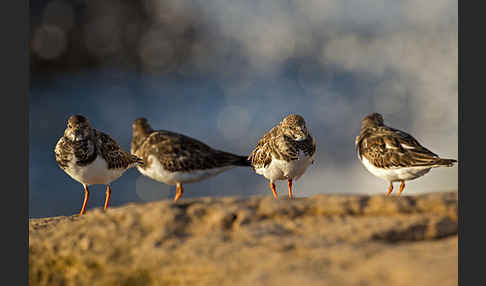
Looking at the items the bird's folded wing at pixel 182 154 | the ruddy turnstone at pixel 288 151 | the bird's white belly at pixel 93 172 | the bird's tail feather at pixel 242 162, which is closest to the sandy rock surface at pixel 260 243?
the bird's white belly at pixel 93 172

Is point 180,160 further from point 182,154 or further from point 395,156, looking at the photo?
point 395,156

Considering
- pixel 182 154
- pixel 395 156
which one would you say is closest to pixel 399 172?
pixel 395 156

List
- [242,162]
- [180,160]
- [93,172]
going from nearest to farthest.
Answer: [93,172] < [180,160] < [242,162]

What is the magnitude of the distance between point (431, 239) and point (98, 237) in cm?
402

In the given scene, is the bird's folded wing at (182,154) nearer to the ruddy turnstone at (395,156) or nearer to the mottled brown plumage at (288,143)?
the mottled brown plumage at (288,143)

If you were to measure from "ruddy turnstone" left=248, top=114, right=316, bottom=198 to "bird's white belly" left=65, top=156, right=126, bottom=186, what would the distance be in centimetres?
288

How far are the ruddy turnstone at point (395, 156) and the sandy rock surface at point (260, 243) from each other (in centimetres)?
232

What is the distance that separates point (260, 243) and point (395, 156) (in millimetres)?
4567

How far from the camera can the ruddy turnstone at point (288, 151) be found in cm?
888

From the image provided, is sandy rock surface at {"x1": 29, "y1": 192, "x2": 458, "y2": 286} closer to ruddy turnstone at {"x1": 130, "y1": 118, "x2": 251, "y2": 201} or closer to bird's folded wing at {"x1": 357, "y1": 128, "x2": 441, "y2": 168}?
bird's folded wing at {"x1": 357, "y1": 128, "x2": 441, "y2": 168}

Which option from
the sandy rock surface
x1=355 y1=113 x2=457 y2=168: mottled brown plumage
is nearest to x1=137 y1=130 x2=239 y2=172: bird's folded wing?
x1=355 y1=113 x2=457 y2=168: mottled brown plumage

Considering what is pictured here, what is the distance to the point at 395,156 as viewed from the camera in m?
9.17

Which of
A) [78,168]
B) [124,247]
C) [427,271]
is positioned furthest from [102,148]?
[427,271]

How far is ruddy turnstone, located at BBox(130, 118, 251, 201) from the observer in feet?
31.3
